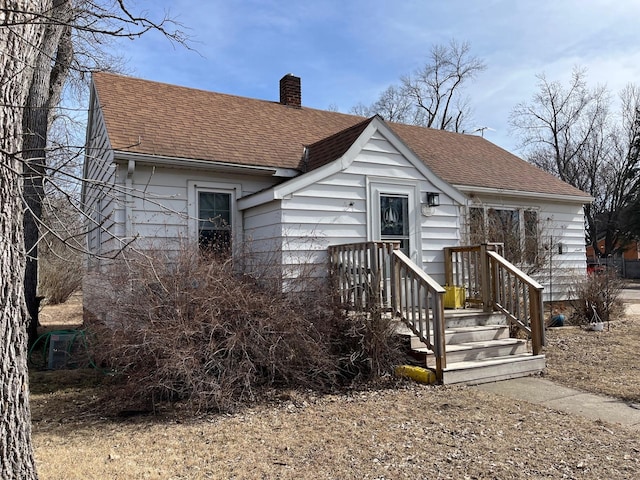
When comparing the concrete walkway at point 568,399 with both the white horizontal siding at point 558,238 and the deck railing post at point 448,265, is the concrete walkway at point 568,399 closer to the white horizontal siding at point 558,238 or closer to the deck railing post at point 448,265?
the deck railing post at point 448,265

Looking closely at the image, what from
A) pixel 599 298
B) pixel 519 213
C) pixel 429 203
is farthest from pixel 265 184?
pixel 599 298

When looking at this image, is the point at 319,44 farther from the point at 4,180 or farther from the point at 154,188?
the point at 4,180

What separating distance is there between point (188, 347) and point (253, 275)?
1.60 m

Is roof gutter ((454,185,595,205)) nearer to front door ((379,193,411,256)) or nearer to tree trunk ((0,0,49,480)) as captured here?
front door ((379,193,411,256))

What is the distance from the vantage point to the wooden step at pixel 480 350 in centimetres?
721

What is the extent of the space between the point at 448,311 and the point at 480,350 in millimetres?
1261

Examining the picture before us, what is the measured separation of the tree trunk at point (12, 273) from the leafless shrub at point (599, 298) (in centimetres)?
1222

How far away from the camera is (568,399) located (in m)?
6.11

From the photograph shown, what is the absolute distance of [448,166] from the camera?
13.0 metres

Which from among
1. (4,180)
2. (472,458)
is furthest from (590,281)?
(4,180)

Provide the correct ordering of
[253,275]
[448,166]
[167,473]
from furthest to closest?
[448,166], [253,275], [167,473]

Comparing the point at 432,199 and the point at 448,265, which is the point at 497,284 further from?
the point at 432,199

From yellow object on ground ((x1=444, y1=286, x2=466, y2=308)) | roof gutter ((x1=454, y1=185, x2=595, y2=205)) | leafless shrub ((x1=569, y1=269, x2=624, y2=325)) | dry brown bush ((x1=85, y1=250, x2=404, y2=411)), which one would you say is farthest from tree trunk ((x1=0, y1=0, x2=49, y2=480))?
leafless shrub ((x1=569, y1=269, x2=624, y2=325))

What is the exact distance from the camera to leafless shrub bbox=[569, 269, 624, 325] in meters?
12.3
